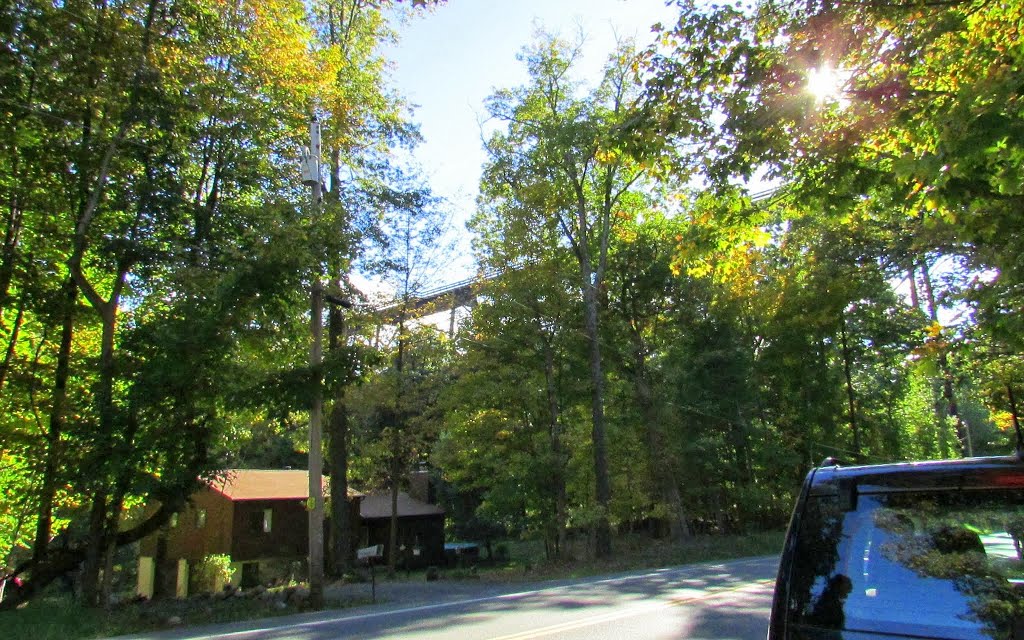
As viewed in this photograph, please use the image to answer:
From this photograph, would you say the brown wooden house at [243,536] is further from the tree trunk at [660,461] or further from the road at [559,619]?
the road at [559,619]

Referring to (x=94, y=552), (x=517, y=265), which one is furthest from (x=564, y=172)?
(x=94, y=552)

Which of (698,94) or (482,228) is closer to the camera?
(698,94)

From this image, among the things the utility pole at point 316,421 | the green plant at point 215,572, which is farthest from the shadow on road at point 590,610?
the green plant at point 215,572

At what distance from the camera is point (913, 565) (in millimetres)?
2553

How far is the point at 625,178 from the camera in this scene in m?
30.0

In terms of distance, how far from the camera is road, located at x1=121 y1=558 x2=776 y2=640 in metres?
8.53

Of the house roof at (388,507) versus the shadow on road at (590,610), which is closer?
the shadow on road at (590,610)

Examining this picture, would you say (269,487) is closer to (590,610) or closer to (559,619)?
(590,610)

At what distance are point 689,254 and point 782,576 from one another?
213 inches

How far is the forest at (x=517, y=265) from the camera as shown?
22.0 ft

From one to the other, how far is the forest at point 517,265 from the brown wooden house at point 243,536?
7923mm

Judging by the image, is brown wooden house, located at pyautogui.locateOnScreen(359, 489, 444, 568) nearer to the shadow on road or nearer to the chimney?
the chimney

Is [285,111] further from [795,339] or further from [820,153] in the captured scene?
[795,339]

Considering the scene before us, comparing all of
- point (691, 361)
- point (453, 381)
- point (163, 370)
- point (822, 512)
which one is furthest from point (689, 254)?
point (691, 361)
